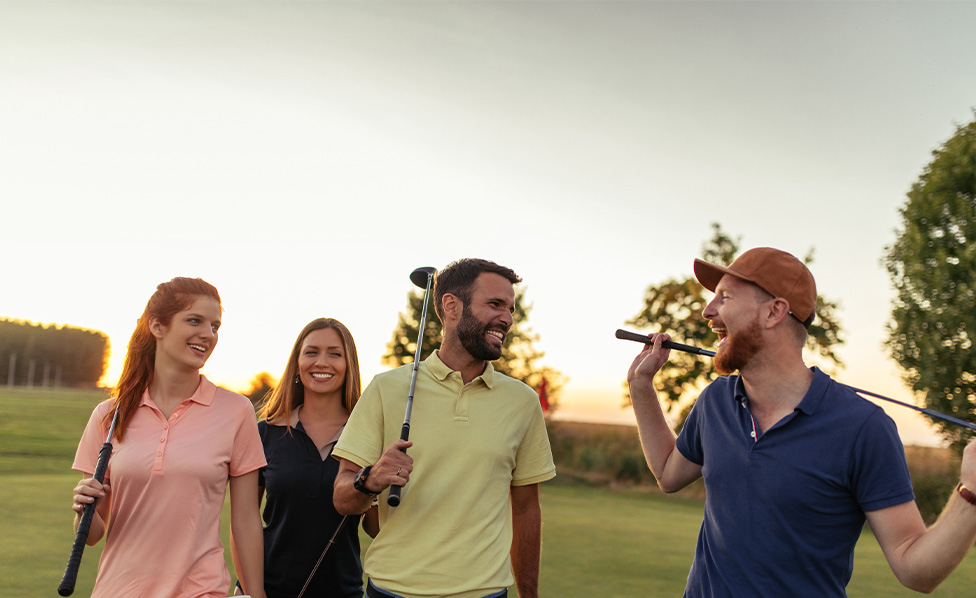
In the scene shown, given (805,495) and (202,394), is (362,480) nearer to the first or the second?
(202,394)

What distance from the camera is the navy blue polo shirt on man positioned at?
2.85 metres

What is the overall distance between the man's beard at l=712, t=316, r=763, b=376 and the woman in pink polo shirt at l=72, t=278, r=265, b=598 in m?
2.03

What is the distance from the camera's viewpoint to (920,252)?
72.9 feet

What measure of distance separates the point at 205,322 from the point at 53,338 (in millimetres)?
41857

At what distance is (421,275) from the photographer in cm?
414

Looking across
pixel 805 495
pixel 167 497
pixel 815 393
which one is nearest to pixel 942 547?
pixel 805 495

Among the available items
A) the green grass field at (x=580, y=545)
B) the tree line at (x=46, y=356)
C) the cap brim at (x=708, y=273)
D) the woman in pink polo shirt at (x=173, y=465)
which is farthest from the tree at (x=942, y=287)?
the tree line at (x=46, y=356)

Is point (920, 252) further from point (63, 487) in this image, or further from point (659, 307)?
point (63, 487)

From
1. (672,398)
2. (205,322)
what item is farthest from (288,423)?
→ (672,398)

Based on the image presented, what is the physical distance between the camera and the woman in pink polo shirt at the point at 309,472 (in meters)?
4.22

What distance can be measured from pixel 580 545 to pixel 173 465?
1151 cm

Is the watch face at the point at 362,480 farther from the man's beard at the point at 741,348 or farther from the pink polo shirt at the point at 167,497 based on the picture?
the man's beard at the point at 741,348

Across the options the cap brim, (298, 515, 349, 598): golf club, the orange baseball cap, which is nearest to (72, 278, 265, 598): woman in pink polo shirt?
(298, 515, 349, 598): golf club

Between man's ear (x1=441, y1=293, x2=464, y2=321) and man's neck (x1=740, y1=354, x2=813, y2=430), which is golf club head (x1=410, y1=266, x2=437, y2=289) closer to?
man's ear (x1=441, y1=293, x2=464, y2=321)
